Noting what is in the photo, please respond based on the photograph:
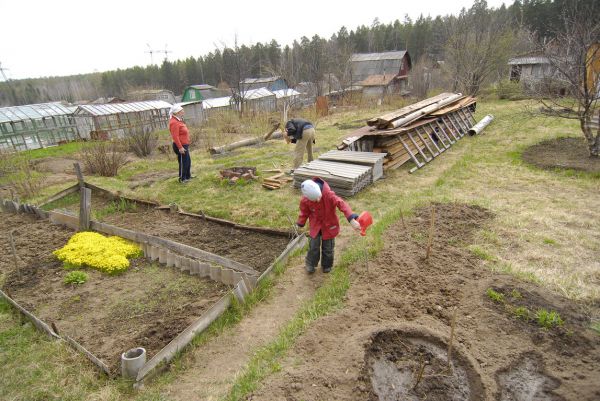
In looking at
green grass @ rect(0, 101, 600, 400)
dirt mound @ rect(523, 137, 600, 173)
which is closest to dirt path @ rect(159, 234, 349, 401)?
green grass @ rect(0, 101, 600, 400)

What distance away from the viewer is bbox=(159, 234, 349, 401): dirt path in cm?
333

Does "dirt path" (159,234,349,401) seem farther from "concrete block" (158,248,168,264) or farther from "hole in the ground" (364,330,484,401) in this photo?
"concrete block" (158,248,168,264)

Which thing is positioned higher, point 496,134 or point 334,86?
point 334,86

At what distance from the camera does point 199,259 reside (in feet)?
18.3

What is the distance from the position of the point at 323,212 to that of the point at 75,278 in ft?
13.3

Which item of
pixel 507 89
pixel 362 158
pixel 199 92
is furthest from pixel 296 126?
pixel 199 92

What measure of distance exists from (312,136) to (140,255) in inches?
212

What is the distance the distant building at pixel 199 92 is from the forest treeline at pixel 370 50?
192 cm

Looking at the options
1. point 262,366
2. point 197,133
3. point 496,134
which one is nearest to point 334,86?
point 197,133

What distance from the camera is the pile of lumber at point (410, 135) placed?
9742mm

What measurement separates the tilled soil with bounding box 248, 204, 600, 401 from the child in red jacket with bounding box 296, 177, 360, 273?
2.05 ft

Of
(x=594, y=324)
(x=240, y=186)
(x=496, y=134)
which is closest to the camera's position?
(x=594, y=324)

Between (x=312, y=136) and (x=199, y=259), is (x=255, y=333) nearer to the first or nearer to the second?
(x=199, y=259)

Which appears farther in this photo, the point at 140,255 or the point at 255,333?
the point at 140,255
